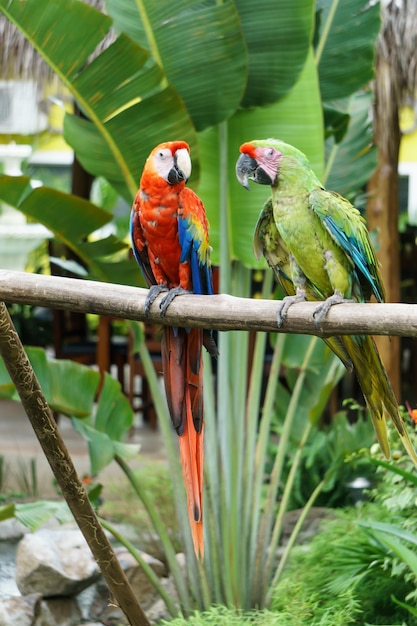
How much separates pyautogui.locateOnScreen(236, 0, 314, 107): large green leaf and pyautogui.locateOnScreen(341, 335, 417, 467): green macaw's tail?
117 centimetres

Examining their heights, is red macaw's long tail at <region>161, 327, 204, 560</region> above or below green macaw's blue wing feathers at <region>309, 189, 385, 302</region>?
below

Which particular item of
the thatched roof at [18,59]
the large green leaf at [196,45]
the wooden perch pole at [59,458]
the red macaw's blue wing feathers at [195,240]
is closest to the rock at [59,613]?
the wooden perch pole at [59,458]

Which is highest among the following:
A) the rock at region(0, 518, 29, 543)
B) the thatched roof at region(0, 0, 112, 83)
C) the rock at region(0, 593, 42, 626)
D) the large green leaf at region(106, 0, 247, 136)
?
the thatched roof at region(0, 0, 112, 83)

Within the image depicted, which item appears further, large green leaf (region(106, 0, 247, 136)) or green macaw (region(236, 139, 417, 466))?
large green leaf (region(106, 0, 247, 136))

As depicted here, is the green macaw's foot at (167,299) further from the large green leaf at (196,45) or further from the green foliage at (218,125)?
the large green leaf at (196,45)

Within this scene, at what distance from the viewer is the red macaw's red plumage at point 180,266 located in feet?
6.13

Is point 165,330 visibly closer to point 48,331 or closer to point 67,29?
point 67,29

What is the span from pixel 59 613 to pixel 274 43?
2.15 meters

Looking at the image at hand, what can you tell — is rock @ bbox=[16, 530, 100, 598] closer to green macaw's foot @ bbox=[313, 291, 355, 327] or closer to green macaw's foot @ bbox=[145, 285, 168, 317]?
green macaw's foot @ bbox=[145, 285, 168, 317]

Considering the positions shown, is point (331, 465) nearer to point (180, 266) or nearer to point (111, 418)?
point (111, 418)

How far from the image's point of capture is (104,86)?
2666 mm

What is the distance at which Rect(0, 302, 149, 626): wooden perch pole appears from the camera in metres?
2.03

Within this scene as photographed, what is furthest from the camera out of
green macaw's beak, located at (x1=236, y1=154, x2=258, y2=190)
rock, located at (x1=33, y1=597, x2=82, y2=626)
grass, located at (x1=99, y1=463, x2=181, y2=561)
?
grass, located at (x1=99, y1=463, x2=181, y2=561)

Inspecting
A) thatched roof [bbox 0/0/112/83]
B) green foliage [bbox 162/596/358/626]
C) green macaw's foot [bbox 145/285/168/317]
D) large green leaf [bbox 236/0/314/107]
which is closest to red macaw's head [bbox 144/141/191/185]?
green macaw's foot [bbox 145/285/168/317]
